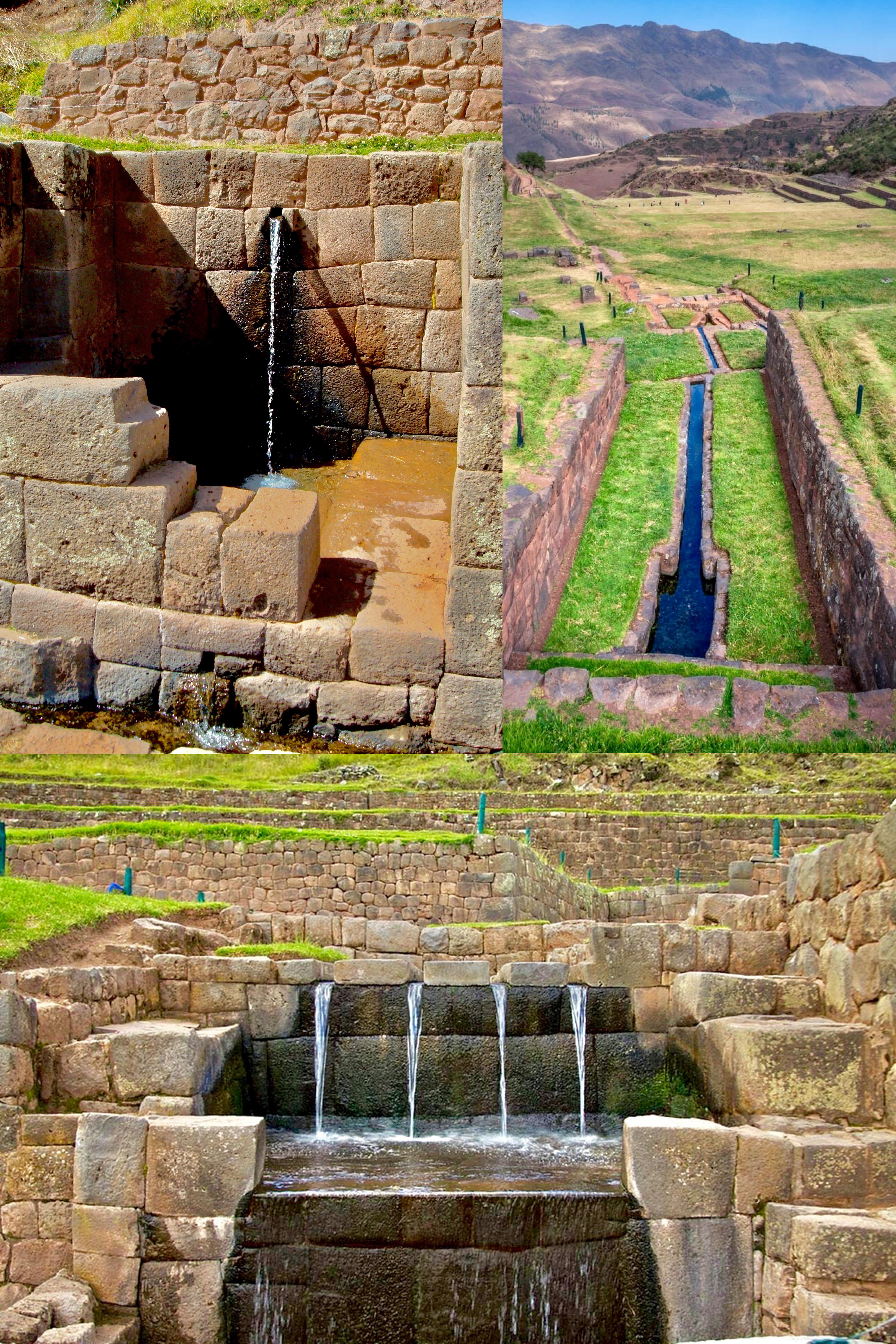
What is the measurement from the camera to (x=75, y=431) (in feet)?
25.9

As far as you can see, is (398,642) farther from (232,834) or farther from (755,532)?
(232,834)

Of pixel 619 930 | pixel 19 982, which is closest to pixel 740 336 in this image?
pixel 619 930

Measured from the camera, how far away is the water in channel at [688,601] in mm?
12469

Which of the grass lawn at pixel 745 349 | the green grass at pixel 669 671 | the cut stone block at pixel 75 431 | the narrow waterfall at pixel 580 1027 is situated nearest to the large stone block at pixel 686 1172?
the narrow waterfall at pixel 580 1027

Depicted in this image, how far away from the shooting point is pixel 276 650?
7.61 m

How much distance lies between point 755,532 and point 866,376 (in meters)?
2.54

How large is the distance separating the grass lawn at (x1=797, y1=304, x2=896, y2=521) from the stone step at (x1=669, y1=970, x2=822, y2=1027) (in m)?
5.97

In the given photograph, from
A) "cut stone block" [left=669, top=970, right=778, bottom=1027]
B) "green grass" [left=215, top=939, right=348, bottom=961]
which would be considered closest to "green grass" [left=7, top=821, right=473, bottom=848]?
"green grass" [left=215, top=939, right=348, bottom=961]

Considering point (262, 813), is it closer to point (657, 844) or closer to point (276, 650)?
point (657, 844)

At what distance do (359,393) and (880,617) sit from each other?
4.91 metres

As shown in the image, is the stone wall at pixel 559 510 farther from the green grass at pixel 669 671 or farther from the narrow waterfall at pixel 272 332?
the narrow waterfall at pixel 272 332

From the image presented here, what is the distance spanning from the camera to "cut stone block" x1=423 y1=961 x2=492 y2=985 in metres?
10.9

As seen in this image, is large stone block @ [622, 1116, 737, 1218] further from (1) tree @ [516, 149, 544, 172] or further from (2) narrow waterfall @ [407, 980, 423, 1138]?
(1) tree @ [516, 149, 544, 172]

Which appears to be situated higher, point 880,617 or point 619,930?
point 880,617
